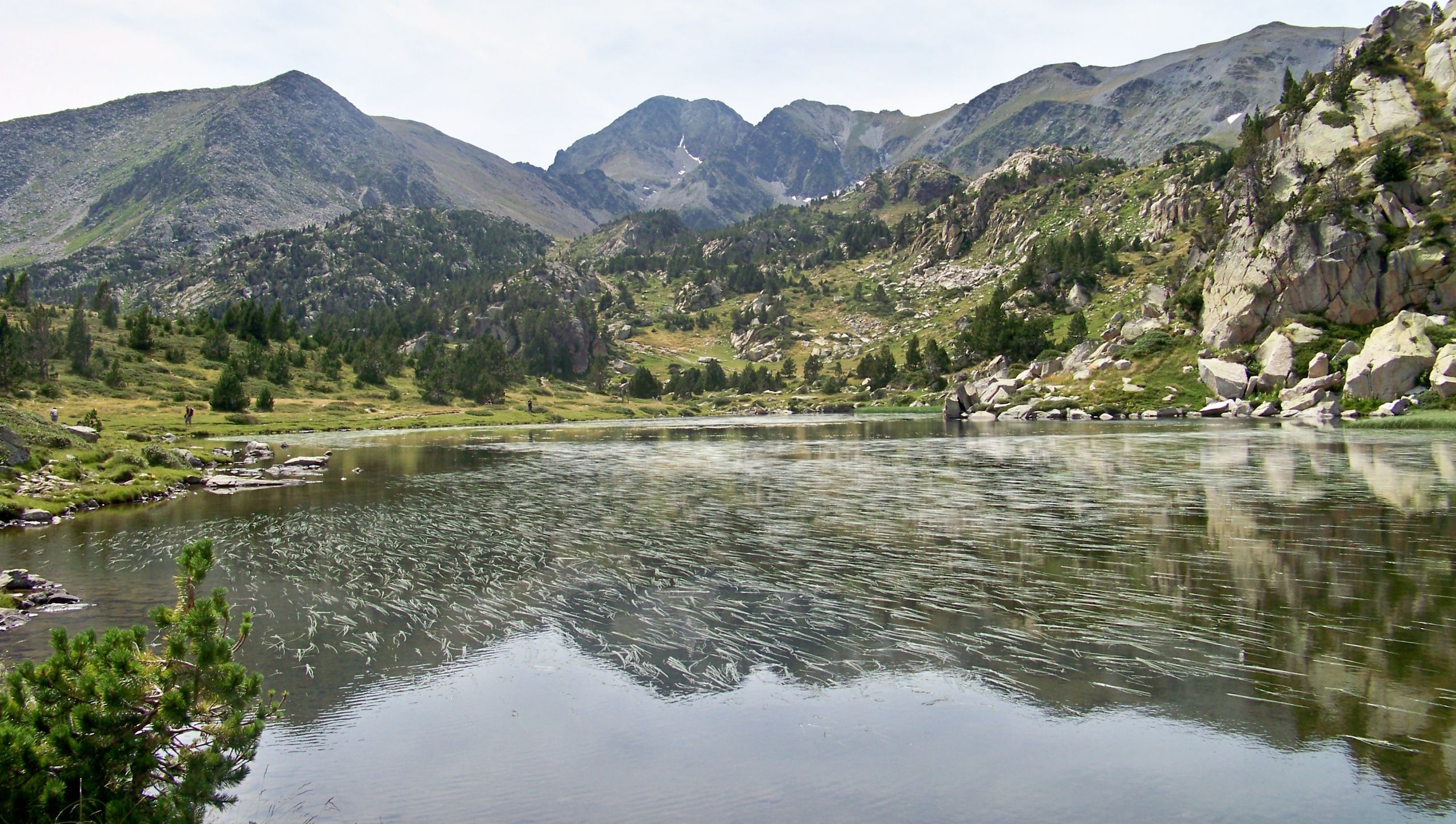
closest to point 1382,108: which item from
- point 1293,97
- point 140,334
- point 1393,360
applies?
point 1293,97

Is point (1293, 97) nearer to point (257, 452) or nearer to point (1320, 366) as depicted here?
point (1320, 366)

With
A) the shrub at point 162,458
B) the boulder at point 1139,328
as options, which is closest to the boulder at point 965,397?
the boulder at point 1139,328

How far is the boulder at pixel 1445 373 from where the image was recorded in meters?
67.7

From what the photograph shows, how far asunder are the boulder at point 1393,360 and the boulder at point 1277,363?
8.06 meters

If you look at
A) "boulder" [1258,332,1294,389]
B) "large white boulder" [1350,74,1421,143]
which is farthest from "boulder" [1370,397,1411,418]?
"large white boulder" [1350,74,1421,143]

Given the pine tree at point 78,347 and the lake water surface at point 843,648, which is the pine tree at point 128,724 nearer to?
the lake water surface at point 843,648

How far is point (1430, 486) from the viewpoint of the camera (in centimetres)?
3244

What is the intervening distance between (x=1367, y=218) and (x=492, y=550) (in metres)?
104

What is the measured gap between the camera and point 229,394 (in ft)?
355

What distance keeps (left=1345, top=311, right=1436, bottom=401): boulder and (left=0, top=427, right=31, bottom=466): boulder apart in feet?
339

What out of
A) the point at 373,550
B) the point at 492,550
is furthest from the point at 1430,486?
the point at 373,550

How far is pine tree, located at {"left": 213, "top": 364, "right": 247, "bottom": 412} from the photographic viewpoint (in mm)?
107188

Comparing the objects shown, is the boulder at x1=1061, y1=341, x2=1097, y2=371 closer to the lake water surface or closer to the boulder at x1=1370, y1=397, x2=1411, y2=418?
the boulder at x1=1370, y1=397, x2=1411, y2=418

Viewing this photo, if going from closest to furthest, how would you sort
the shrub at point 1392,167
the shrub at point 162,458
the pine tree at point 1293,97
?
the shrub at point 162,458 < the shrub at point 1392,167 < the pine tree at point 1293,97
